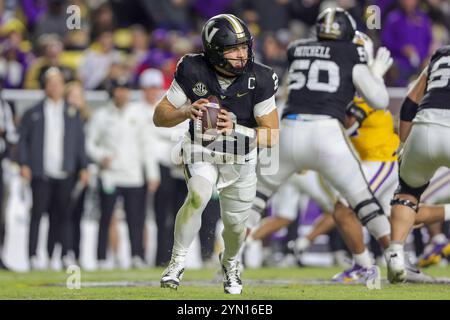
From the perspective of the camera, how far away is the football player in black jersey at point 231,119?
829 cm

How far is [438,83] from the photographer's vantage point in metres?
9.08

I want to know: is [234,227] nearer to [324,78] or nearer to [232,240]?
[232,240]

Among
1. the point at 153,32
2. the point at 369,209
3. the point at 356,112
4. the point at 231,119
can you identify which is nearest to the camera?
the point at 231,119

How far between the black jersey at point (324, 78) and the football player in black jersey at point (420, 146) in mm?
833

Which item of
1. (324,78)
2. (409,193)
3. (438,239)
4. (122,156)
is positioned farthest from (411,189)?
(122,156)

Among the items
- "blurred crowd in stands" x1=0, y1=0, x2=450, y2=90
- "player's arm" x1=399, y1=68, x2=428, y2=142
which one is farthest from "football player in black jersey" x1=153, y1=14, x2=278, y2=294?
"blurred crowd in stands" x1=0, y1=0, x2=450, y2=90

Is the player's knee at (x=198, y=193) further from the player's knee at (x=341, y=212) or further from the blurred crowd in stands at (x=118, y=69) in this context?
the player's knee at (x=341, y=212)

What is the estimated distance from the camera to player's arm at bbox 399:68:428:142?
9484mm

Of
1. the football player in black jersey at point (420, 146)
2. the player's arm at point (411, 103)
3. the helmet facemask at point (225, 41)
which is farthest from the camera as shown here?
the player's arm at point (411, 103)

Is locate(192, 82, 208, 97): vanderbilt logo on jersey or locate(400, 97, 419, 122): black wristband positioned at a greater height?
locate(192, 82, 208, 97): vanderbilt logo on jersey

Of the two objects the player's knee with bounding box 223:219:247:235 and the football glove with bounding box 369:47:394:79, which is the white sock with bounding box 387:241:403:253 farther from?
the football glove with bounding box 369:47:394:79

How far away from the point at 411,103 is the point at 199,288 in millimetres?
2260

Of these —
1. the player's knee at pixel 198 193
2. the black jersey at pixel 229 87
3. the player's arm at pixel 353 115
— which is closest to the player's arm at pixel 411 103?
the player's arm at pixel 353 115
